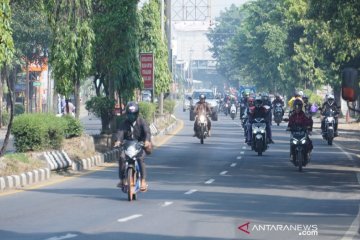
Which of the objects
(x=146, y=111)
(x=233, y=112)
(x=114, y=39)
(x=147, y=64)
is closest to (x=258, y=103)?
(x=114, y=39)

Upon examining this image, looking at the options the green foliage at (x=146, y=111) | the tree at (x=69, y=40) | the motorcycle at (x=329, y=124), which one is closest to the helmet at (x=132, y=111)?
the tree at (x=69, y=40)

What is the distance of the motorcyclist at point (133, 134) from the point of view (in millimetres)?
22281

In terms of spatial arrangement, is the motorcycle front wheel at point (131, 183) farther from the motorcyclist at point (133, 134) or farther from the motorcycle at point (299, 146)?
the motorcycle at point (299, 146)

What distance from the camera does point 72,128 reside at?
34969 millimetres

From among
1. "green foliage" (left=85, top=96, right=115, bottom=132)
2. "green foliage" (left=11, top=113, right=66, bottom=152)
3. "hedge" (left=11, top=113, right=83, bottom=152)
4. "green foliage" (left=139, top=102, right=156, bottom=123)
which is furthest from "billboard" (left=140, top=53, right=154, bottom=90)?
"green foliage" (left=11, top=113, right=66, bottom=152)

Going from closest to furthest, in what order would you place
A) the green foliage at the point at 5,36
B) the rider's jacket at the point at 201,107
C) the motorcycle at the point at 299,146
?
the green foliage at the point at 5,36 → the motorcycle at the point at 299,146 → the rider's jacket at the point at 201,107

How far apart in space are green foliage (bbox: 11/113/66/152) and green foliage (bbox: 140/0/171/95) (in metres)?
27.8

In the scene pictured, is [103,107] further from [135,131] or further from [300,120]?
[135,131]

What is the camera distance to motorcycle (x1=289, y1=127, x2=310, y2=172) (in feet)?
105

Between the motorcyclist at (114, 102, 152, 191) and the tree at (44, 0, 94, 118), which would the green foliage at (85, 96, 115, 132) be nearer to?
the tree at (44, 0, 94, 118)

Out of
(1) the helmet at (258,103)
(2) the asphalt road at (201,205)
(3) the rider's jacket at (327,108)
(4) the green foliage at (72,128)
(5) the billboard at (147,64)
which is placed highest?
(5) the billboard at (147,64)

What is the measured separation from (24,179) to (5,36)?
15.5 ft

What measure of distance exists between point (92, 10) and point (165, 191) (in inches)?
695

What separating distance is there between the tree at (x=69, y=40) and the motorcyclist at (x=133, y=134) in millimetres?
14749
